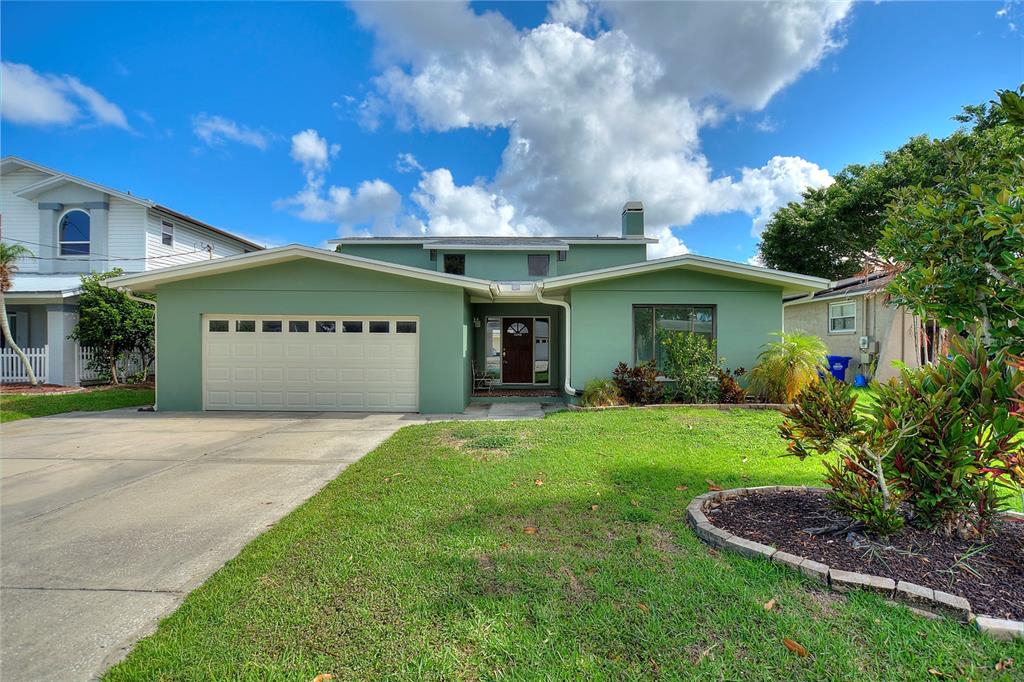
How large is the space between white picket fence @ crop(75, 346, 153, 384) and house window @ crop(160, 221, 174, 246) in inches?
207

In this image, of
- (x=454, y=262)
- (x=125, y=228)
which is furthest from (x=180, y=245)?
(x=454, y=262)

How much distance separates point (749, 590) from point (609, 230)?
56.8 feet

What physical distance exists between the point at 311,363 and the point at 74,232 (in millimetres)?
14162

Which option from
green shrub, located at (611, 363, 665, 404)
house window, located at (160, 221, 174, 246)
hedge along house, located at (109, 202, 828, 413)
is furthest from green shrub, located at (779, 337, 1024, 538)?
house window, located at (160, 221, 174, 246)

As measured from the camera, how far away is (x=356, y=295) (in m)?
9.56

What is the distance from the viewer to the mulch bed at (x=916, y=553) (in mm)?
2389

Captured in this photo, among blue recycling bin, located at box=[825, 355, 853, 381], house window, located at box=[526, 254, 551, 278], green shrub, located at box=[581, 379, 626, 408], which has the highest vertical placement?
house window, located at box=[526, 254, 551, 278]

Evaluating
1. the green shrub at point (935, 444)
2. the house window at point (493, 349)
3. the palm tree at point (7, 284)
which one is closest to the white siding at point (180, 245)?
the palm tree at point (7, 284)

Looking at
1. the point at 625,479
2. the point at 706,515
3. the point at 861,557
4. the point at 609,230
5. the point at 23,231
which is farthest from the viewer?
the point at 609,230

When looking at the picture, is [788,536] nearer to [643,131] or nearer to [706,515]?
[706,515]

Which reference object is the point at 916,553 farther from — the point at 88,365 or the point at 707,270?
the point at 88,365

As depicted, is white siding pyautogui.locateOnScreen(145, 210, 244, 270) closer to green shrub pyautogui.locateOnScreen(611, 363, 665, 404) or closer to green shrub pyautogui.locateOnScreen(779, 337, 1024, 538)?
green shrub pyautogui.locateOnScreen(611, 363, 665, 404)

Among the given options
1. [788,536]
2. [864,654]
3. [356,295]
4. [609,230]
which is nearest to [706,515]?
[788,536]

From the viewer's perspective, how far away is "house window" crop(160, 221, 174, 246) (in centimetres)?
1680
